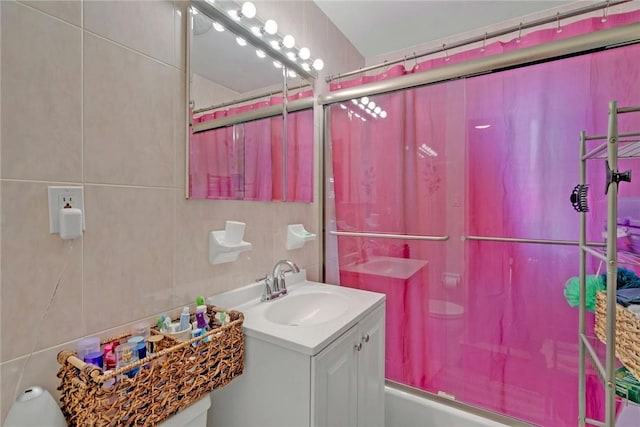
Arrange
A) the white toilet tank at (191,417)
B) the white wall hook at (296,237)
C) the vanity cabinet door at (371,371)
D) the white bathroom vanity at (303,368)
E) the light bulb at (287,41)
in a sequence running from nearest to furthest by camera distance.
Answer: the white toilet tank at (191,417)
the white bathroom vanity at (303,368)
the vanity cabinet door at (371,371)
the light bulb at (287,41)
the white wall hook at (296,237)

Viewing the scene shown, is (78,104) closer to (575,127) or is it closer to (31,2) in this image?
(31,2)

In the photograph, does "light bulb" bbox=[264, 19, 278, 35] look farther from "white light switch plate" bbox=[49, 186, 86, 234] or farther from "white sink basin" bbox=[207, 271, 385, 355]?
"white sink basin" bbox=[207, 271, 385, 355]

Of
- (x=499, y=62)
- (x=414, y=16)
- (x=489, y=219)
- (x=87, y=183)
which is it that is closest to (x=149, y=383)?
(x=87, y=183)

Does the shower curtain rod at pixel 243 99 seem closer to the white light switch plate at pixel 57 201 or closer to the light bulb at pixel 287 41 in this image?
the light bulb at pixel 287 41

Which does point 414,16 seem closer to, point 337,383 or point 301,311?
point 301,311

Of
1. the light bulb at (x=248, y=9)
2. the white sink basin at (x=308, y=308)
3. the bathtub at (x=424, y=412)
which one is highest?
the light bulb at (x=248, y=9)

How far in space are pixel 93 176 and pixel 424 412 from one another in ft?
5.81

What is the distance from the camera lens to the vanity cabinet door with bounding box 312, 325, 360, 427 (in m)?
0.89

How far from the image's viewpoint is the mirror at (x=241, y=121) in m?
1.05

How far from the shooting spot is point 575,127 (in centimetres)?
131

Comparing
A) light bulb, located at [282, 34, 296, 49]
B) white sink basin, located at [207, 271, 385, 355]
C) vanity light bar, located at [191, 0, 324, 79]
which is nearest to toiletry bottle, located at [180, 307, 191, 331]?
white sink basin, located at [207, 271, 385, 355]

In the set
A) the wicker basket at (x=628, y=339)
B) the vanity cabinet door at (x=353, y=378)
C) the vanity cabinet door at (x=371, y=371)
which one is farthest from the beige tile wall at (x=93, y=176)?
the wicker basket at (x=628, y=339)

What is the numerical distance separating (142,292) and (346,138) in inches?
52.9

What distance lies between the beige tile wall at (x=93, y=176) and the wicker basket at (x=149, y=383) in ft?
0.35
